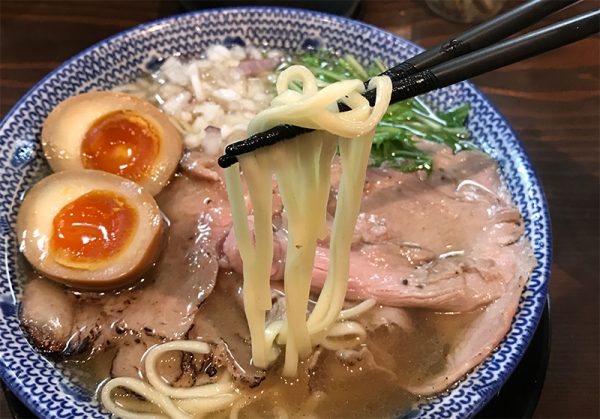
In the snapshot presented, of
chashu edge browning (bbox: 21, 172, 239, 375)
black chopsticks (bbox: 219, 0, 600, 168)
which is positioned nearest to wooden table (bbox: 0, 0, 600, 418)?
chashu edge browning (bbox: 21, 172, 239, 375)

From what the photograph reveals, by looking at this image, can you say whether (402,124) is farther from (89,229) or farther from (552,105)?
(89,229)

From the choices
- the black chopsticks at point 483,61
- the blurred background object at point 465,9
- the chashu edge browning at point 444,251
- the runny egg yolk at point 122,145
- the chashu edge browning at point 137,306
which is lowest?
the chashu edge browning at point 137,306

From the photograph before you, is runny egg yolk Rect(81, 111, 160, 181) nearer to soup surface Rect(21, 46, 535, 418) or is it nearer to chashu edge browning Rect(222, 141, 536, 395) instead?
soup surface Rect(21, 46, 535, 418)

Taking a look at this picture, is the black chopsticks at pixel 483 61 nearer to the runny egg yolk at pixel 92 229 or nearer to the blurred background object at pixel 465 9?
the runny egg yolk at pixel 92 229

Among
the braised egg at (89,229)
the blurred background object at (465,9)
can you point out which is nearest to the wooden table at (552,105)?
the blurred background object at (465,9)

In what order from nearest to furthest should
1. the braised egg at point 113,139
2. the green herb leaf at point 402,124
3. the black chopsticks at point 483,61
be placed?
the black chopsticks at point 483,61 < the braised egg at point 113,139 < the green herb leaf at point 402,124

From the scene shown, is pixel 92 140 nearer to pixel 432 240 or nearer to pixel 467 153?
Answer: pixel 432 240

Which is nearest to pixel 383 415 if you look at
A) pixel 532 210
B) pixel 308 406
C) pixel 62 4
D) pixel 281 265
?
pixel 308 406

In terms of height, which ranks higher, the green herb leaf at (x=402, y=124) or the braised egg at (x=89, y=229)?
the green herb leaf at (x=402, y=124)
